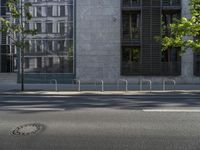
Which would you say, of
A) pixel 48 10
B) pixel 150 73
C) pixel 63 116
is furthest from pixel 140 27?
pixel 63 116

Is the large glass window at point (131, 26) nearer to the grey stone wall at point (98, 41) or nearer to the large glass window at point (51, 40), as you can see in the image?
the grey stone wall at point (98, 41)

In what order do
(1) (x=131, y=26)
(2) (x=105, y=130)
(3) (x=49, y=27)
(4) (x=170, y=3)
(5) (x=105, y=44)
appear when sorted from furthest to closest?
(3) (x=49, y=27)
(1) (x=131, y=26)
(5) (x=105, y=44)
(4) (x=170, y=3)
(2) (x=105, y=130)

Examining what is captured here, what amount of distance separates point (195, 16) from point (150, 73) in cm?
941

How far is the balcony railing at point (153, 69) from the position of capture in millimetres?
27656

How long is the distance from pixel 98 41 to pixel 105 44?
74 cm

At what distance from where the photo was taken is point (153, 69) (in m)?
27.7

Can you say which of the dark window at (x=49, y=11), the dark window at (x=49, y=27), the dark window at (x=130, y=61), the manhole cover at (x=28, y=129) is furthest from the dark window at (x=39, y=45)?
the manhole cover at (x=28, y=129)

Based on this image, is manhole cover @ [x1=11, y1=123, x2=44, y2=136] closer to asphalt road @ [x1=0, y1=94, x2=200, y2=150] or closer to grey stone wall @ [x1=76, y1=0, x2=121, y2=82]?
asphalt road @ [x1=0, y1=94, x2=200, y2=150]

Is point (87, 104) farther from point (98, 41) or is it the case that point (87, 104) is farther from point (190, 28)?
point (98, 41)

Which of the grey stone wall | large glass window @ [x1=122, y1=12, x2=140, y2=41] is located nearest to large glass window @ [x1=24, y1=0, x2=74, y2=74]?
the grey stone wall

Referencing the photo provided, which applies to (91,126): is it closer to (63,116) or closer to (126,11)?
(63,116)

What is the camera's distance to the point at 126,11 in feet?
93.1

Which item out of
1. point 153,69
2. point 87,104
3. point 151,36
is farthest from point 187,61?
point 87,104

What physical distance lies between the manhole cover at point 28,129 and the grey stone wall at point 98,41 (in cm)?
2021
